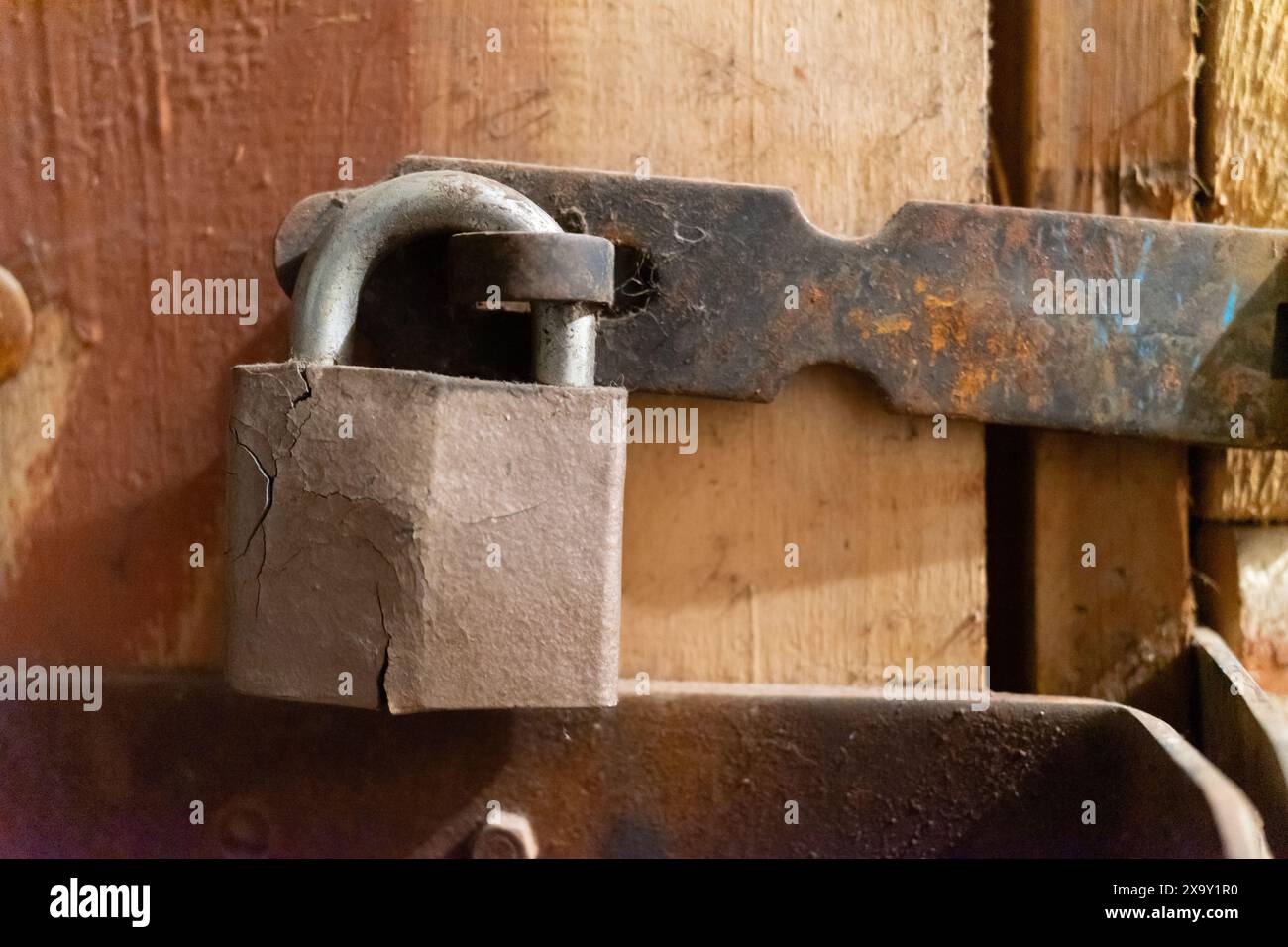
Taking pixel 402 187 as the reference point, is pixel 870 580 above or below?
below

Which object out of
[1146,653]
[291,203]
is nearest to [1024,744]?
[1146,653]

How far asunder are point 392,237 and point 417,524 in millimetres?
155

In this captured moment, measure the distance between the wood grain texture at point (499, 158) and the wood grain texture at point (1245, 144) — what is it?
5.9 inches

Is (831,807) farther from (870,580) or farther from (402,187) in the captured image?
(402,187)

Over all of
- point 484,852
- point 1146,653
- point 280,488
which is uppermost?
point 280,488

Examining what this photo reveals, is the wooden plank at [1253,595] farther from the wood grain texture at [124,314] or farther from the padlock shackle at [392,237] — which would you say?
the wood grain texture at [124,314]

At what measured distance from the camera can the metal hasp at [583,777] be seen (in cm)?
59

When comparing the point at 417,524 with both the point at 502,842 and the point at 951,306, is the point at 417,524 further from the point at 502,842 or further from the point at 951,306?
the point at 951,306

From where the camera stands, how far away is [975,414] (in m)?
0.61

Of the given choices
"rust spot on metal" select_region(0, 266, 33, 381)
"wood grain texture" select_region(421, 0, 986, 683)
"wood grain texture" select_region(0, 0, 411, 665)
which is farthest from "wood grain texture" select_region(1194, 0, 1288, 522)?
"rust spot on metal" select_region(0, 266, 33, 381)

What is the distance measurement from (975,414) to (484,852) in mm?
392

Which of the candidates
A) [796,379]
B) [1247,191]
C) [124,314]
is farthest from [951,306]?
[124,314]

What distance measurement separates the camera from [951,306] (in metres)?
0.60

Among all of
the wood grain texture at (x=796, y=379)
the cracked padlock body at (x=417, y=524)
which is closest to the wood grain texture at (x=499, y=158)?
the wood grain texture at (x=796, y=379)
